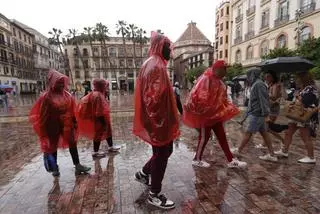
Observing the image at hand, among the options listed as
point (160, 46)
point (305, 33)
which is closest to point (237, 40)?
point (305, 33)

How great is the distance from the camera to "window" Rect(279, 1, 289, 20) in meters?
25.1

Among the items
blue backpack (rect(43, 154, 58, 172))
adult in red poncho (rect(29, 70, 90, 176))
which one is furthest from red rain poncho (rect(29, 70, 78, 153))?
blue backpack (rect(43, 154, 58, 172))

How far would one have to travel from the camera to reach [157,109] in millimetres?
2672

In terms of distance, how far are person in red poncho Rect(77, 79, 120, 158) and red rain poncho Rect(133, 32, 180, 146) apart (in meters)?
2.08

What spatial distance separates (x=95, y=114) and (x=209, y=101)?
2170mm

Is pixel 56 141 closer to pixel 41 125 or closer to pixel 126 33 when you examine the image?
pixel 41 125

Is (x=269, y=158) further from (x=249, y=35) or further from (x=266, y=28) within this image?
(x=249, y=35)

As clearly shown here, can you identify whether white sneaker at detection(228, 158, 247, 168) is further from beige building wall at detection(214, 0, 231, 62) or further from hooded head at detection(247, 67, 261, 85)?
beige building wall at detection(214, 0, 231, 62)

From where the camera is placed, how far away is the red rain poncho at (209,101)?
4.00 m

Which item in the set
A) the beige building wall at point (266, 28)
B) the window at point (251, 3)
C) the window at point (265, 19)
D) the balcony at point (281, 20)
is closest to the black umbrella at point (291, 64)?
the beige building wall at point (266, 28)

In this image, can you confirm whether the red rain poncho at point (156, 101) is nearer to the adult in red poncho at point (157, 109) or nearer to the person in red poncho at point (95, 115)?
the adult in red poncho at point (157, 109)

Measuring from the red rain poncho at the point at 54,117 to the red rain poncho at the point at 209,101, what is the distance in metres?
1.94

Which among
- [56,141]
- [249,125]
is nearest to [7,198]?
[56,141]

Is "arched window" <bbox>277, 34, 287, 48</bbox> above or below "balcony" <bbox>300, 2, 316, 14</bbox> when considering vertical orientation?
below
